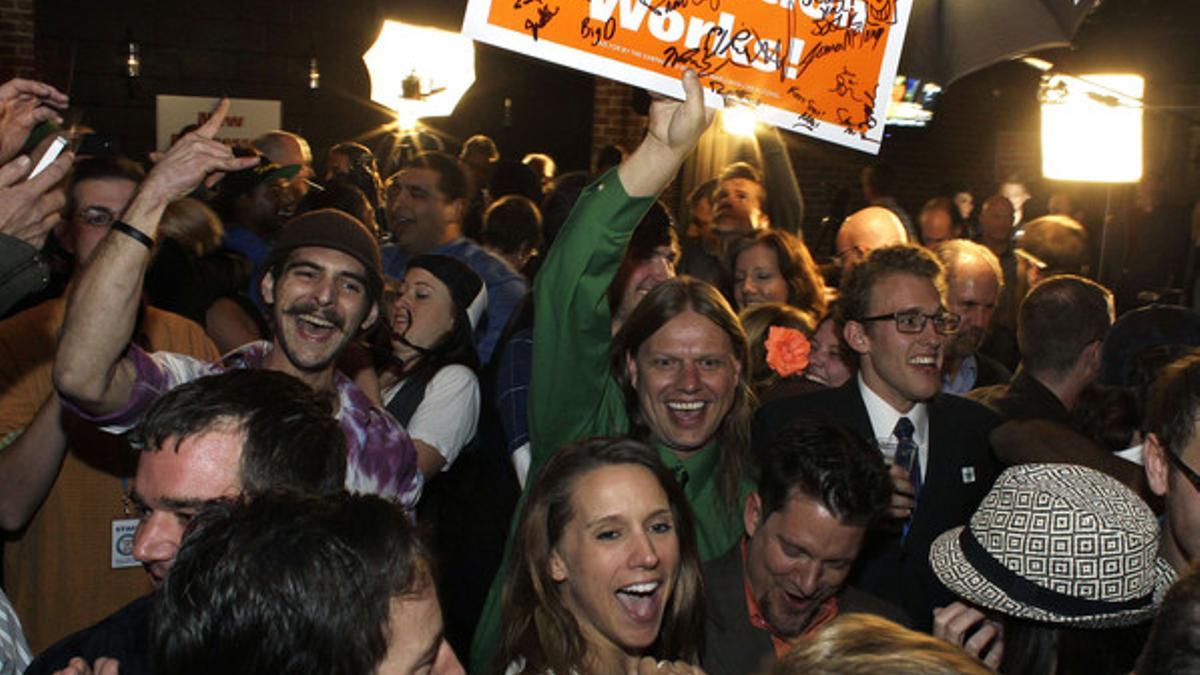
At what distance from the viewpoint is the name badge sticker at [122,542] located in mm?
3270

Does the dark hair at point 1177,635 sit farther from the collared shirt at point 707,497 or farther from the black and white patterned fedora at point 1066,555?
the collared shirt at point 707,497

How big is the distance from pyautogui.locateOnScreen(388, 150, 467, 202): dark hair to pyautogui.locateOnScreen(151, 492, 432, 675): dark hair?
16.7 feet

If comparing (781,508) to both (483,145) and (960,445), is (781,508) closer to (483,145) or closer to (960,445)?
(960,445)

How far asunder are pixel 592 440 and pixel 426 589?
1.07m

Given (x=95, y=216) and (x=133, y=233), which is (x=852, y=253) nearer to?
(x=95, y=216)

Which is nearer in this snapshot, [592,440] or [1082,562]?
[1082,562]

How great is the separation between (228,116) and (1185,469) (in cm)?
1122

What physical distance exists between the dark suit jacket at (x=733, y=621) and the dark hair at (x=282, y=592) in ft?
4.26

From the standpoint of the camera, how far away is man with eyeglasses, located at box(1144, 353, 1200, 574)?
9.09ft

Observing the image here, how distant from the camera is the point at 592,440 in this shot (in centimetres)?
288

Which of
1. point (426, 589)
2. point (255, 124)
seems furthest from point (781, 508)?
point (255, 124)

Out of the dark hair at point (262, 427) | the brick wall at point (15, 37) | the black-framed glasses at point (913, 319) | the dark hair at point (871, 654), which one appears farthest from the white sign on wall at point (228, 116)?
the dark hair at point (871, 654)

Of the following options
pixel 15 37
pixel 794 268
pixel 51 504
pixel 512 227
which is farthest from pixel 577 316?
pixel 15 37

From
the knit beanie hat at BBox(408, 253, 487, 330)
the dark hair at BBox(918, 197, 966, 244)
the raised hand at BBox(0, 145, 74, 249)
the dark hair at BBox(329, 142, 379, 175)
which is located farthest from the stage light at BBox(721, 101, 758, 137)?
the raised hand at BBox(0, 145, 74, 249)
